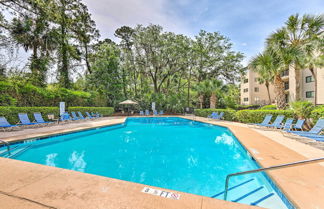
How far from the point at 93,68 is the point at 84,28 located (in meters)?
5.04

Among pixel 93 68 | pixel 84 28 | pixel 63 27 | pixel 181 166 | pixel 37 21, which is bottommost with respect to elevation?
pixel 181 166

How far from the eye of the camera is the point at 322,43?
1194 centimetres

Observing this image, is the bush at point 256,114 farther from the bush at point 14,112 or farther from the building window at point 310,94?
the bush at point 14,112

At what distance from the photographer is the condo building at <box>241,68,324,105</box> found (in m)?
17.6

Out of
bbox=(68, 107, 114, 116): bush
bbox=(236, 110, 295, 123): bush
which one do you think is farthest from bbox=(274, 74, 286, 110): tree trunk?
bbox=(68, 107, 114, 116): bush

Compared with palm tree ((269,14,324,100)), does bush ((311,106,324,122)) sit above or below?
below

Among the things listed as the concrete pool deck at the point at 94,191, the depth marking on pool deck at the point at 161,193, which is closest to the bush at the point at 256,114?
the concrete pool deck at the point at 94,191

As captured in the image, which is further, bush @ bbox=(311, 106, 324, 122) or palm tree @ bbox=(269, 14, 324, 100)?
palm tree @ bbox=(269, 14, 324, 100)

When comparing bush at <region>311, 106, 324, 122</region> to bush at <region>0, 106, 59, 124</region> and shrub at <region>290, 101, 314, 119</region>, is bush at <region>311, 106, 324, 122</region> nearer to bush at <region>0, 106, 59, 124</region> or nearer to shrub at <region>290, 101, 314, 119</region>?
shrub at <region>290, 101, 314, 119</region>

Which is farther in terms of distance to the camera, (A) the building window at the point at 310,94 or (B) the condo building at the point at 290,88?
(A) the building window at the point at 310,94

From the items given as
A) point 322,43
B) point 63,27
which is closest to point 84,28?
point 63,27

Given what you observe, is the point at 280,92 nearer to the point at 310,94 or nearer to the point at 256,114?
the point at 256,114

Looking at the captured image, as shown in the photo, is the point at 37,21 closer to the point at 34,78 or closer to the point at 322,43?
the point at 34,78

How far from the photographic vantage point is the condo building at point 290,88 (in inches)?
694
